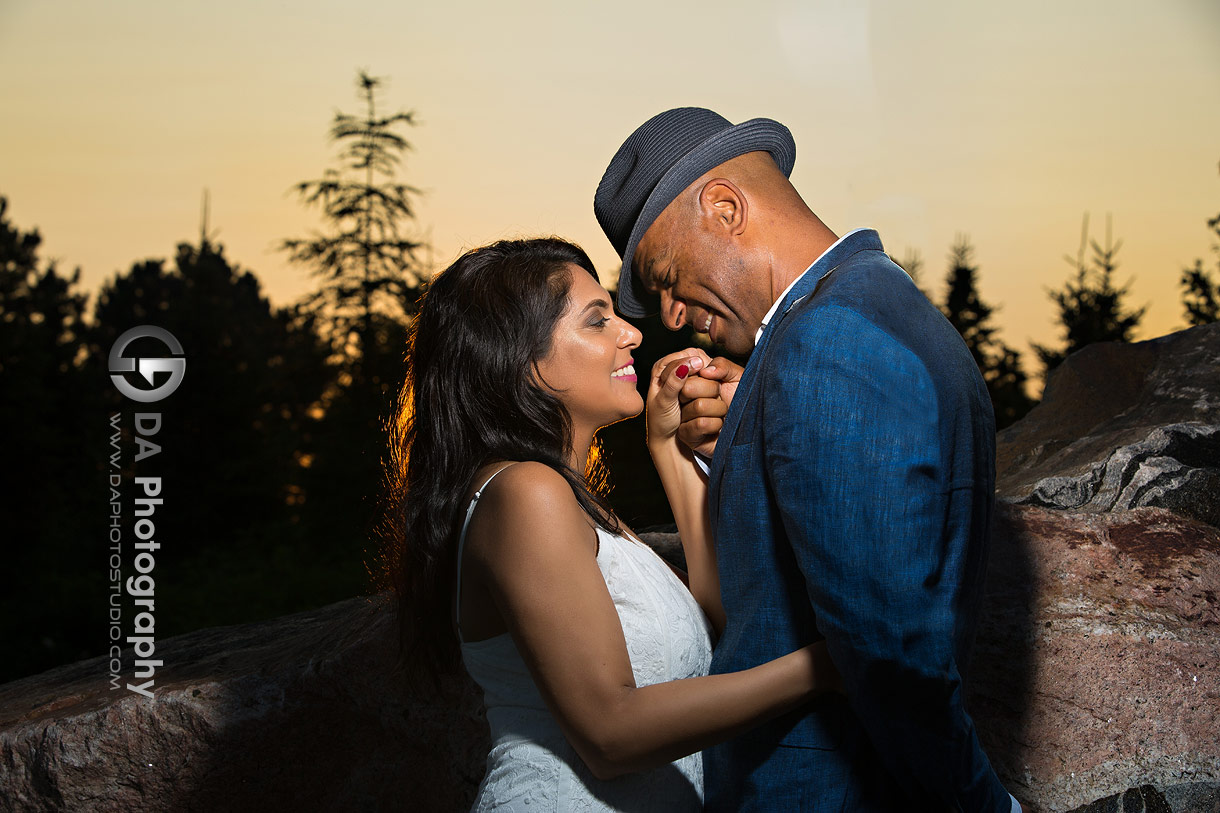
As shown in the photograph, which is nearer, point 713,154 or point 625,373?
point 713,154

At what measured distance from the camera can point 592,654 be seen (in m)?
1.92

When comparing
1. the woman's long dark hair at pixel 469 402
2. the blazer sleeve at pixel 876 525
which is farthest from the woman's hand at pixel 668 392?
the blazer sleeve at pixel 876 525

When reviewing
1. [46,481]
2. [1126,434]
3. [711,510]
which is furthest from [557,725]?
[46,481]

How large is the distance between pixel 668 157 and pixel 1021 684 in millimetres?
2026

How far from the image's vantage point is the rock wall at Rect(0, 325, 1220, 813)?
2.92 m

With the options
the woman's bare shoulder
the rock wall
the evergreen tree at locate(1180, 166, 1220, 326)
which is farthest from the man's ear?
the evergreen tree at locate(1180, 166, 1220, 326)

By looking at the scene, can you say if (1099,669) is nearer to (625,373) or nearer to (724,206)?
(625,373)

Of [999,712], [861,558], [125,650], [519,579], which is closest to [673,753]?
[519,579]

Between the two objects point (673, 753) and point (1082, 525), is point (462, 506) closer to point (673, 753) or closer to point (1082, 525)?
point (673, 753)

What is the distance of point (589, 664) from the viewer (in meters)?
1.92

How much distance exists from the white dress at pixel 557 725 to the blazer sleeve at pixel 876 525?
650 mm

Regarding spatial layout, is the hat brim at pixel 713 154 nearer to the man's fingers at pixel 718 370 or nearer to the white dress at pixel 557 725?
the man's fingers at pixel 718 370

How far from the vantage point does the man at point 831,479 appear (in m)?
1.60

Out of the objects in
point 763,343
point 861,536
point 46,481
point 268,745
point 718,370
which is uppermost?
point 46,481
